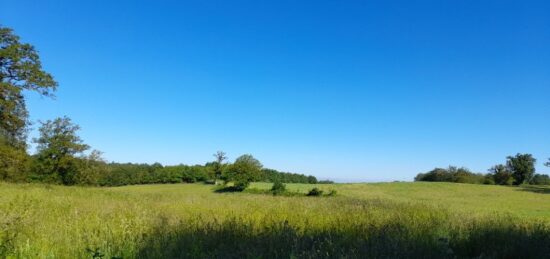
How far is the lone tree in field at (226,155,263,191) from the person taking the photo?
5853 cm

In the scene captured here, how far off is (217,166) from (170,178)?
17.3 metres

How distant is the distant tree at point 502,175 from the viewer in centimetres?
8481

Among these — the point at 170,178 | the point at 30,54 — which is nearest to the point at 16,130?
the point at 30,54

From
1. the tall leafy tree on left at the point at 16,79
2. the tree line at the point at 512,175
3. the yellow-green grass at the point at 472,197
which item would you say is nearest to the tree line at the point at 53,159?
the tall leafy tree on left at the point at 16,79

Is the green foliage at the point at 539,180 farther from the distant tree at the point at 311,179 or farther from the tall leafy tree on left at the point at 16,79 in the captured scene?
the tall leafy tree on left at the point at 16,79

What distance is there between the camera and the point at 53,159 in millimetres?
51594

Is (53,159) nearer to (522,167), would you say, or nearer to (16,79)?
(16,79)

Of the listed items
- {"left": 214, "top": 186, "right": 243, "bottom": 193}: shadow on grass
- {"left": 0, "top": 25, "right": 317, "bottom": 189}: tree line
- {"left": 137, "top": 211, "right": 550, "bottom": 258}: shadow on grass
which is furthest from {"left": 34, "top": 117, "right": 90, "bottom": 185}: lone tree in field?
{"left": 137, "top": 211, "right": 550, "bottom": 258}: shadow on grass

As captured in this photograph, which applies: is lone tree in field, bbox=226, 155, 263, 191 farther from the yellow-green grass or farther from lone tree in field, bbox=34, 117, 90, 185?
lone tree in field, bbox=34, 117, 90, 185

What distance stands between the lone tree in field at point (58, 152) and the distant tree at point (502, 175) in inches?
3167

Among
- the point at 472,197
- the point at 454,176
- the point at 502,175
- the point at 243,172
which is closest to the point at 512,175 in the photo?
the point at 502,175

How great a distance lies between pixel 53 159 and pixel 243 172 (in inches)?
991

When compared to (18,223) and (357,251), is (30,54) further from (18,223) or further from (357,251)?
(357,251)

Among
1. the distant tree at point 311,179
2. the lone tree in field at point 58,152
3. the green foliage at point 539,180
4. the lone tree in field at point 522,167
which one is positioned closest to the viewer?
the lone tree in field at point 58,152
